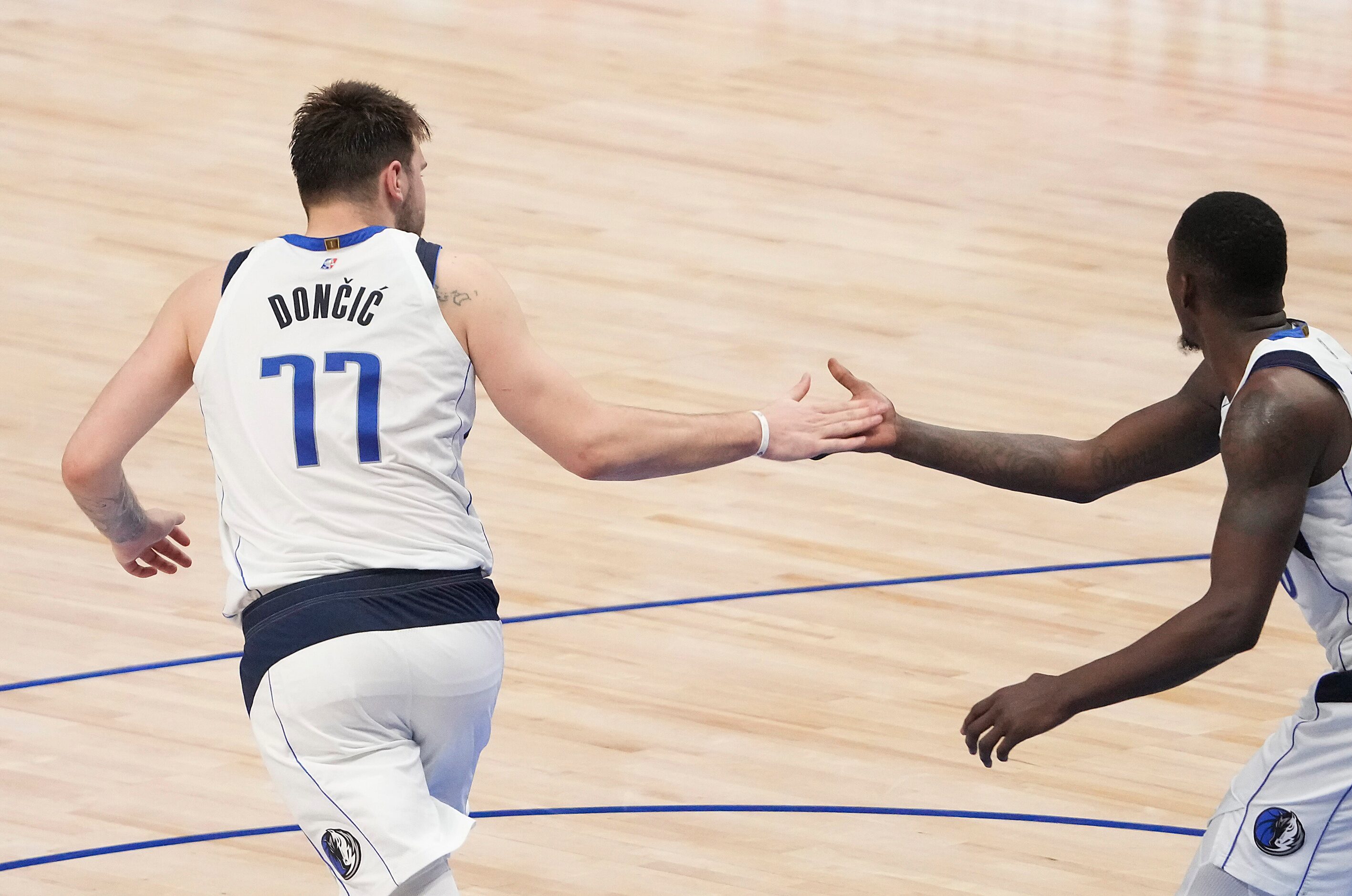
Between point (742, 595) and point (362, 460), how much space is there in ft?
10.0

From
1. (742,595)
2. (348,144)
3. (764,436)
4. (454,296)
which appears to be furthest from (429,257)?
(742,595)

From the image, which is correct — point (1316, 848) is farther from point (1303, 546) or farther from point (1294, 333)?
point (1294, 333)

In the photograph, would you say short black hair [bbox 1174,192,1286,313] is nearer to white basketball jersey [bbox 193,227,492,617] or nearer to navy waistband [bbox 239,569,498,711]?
white basketball jersey [bbox 193,227,492,617]

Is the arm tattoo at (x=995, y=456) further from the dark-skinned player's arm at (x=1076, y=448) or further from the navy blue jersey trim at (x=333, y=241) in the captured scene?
the navy blue jersey trim at (x=333, y=241)

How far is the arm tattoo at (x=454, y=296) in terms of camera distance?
3672 mm

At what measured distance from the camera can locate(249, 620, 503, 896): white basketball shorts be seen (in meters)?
3.54

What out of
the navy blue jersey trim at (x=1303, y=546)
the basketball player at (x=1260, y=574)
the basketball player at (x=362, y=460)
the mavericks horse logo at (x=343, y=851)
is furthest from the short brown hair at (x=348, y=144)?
the navy blue jersey trim at (x=1303, y=546)

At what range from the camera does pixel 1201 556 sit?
273 inches

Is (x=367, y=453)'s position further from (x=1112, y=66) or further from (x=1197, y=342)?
(x=1112, y=66)

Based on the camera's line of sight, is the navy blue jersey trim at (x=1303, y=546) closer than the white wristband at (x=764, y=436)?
Yes

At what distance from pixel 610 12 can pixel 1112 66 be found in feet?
10.3

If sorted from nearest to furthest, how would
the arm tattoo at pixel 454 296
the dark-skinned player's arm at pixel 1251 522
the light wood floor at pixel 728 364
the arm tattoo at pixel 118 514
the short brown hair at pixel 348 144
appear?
the dark-skinned player's arm at pixel 1251 522 → the arm tattoo at pixel 454 296 → the short brown hair at pixel 348 144 → the arm tattoo at pixel 118 514 → the light wood floor at pixel 728 364

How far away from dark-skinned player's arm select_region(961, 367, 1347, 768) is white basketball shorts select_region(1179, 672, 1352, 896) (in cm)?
22

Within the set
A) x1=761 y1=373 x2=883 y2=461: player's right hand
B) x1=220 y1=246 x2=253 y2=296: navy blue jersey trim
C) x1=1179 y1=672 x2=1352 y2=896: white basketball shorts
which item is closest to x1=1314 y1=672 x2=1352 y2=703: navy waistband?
x1=1179 y1=672 x2=1352 y2=896: white basketball shorts
